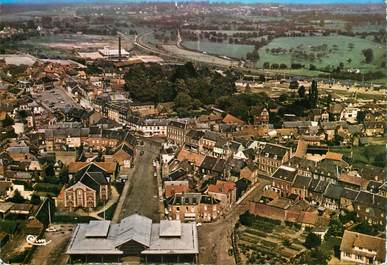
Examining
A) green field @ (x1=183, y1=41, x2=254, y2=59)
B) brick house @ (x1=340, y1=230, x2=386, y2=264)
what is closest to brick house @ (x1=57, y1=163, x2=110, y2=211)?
brick house @ (x1=340, y1=230, x2=386, y2=264)

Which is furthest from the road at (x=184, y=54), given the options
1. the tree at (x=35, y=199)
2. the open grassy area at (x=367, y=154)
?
the tree at (x=35, y=199)

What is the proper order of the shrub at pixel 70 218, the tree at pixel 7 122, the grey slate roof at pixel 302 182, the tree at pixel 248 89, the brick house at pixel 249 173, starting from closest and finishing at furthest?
the shrub at pixel 70 218, the grey slate roof at pixel 302 182, the brick house at pixel 249 173, the tree at pixel 7 122, the tree at pixel 248 89

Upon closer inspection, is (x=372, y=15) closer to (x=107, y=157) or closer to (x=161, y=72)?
(x=161, y=72)

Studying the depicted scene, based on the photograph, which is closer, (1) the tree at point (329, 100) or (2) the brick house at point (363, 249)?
(2) the brick house at point (363, 249)

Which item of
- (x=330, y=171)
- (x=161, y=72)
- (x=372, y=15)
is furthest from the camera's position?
(x=161, y=72)

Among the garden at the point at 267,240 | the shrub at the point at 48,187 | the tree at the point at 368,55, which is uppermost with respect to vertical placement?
the tree at the point at 368,55

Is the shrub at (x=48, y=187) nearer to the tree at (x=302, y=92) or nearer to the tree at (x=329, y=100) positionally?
the tree at (x=329, y=100)

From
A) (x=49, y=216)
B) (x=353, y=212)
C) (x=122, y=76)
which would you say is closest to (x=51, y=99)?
(x=122, y=76)

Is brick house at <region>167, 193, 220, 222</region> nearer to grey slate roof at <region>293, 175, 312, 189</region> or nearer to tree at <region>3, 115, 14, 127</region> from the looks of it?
grey slate roof at <region>293, 175, 312, 189</region>
